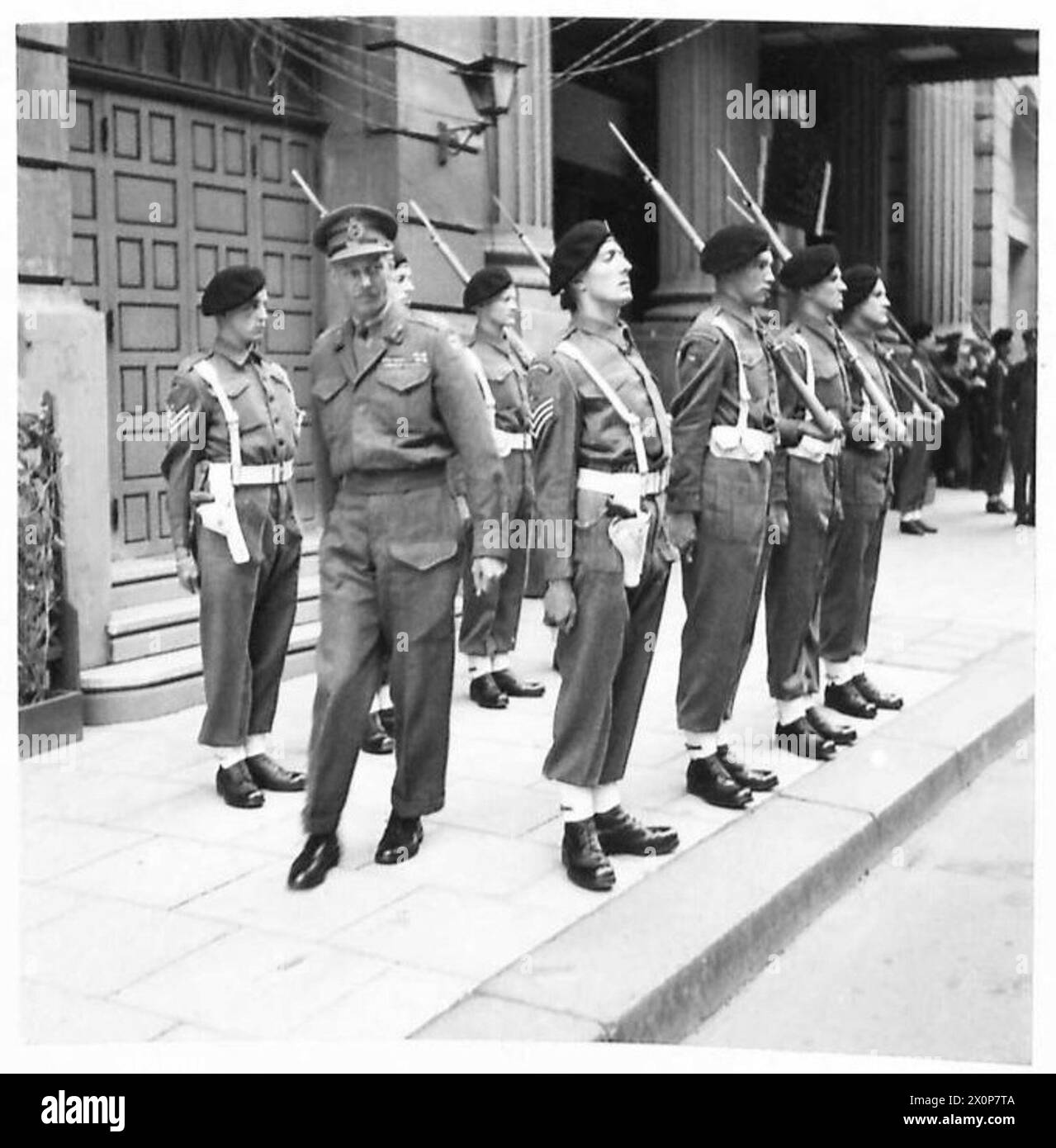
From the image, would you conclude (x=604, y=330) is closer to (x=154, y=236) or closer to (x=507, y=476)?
(x=507, y=476)

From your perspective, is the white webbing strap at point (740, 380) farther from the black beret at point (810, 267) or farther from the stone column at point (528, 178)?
the stone column at point (528, 178)

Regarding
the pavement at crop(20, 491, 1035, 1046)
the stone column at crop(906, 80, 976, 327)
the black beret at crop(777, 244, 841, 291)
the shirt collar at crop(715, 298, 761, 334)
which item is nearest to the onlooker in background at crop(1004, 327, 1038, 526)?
the stone column at crop(906, 80, 976, 327)

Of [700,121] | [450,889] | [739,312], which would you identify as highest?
[700,121]

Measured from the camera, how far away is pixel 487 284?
7.47m

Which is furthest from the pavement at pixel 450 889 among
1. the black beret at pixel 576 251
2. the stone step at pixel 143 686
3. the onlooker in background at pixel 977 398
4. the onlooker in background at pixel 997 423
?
the onlooker in background at pixel 977 398

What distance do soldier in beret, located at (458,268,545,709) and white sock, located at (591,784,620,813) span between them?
91.6 inches

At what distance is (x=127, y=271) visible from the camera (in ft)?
26.0

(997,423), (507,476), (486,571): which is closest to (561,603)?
(486,571)

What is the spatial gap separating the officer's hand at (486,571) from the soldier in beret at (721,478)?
3.56ft

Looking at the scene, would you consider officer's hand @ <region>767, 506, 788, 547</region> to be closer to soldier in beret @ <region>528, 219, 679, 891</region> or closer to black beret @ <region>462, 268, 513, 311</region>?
soldier in beret @ <region>528, 219, 679, 891</region>

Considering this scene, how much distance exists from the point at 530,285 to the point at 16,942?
23.8 feet

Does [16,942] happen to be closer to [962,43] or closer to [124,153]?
[124,153]

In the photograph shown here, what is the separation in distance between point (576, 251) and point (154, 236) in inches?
157
